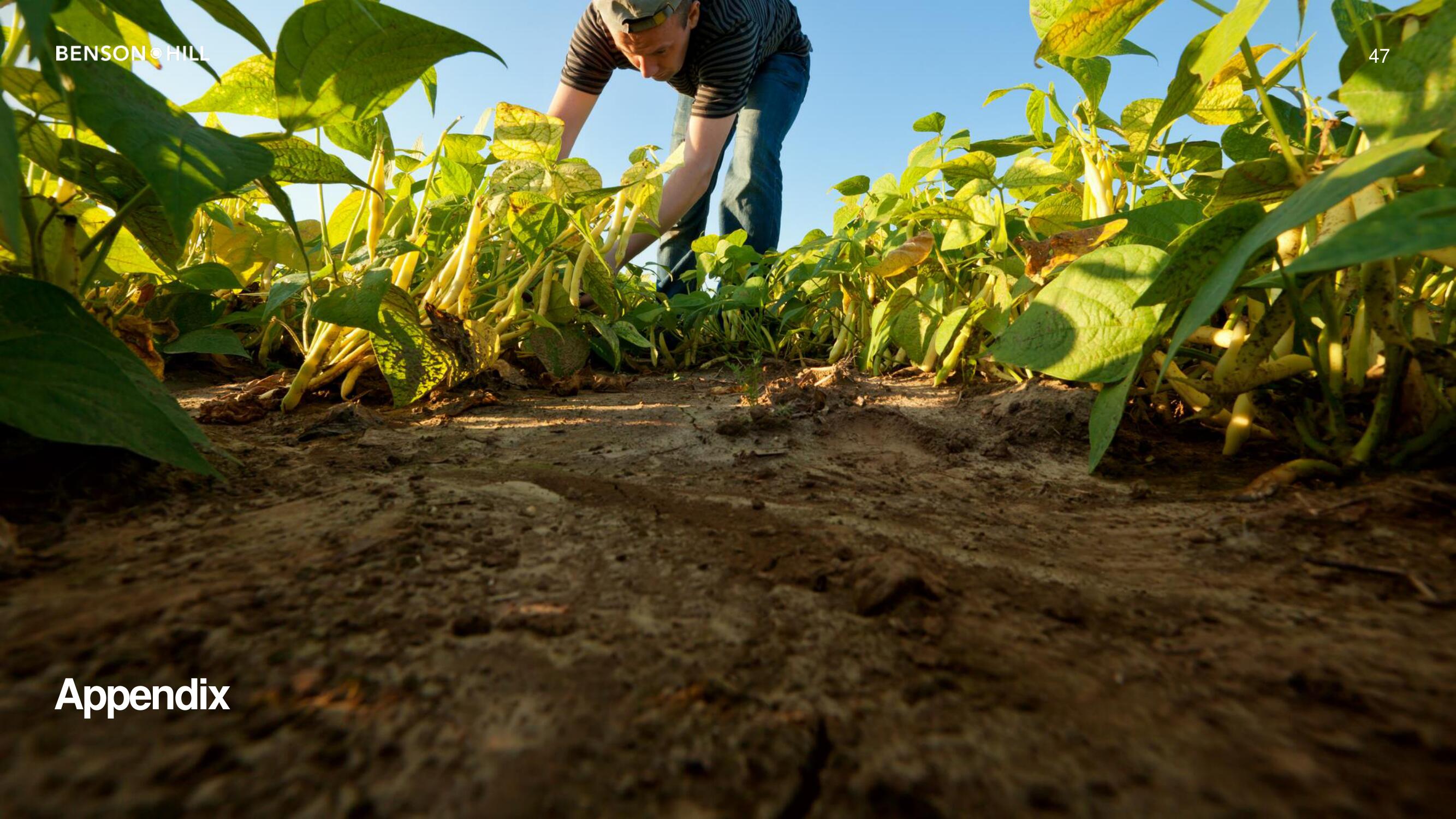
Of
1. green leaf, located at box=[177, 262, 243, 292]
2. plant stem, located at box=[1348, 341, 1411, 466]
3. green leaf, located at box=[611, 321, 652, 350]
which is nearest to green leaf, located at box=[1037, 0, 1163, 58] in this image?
plant stem, located at box=[1348, 341, 1411, 466]

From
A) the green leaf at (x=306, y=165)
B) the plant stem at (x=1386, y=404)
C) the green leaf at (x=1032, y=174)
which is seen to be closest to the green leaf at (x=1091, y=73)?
the green leaf at (x=1032, y=174)

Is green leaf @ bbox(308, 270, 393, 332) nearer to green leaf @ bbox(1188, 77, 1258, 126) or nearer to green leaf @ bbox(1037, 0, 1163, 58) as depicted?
green leaf @ bbox(1037, 0, 1163, 58)

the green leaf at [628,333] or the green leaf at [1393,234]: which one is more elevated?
the green leaf at [1393,234]

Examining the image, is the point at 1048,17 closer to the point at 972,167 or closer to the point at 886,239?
the point at 972,167

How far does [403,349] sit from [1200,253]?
1225 millimetres

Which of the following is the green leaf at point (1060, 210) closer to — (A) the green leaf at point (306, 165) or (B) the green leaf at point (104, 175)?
(A) the green leaf at point (306, 165)

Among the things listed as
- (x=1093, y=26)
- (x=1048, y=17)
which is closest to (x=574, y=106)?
(x=1048, y=17)

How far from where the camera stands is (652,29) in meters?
2.42

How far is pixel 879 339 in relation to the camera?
1.71 metres

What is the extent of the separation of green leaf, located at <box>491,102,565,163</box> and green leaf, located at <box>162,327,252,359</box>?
0.65 metres

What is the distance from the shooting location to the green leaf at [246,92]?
30.6 inches

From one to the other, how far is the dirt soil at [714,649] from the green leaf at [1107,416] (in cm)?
8

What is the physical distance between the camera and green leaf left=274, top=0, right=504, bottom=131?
2.38 ft

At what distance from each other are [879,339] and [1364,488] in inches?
44.3
